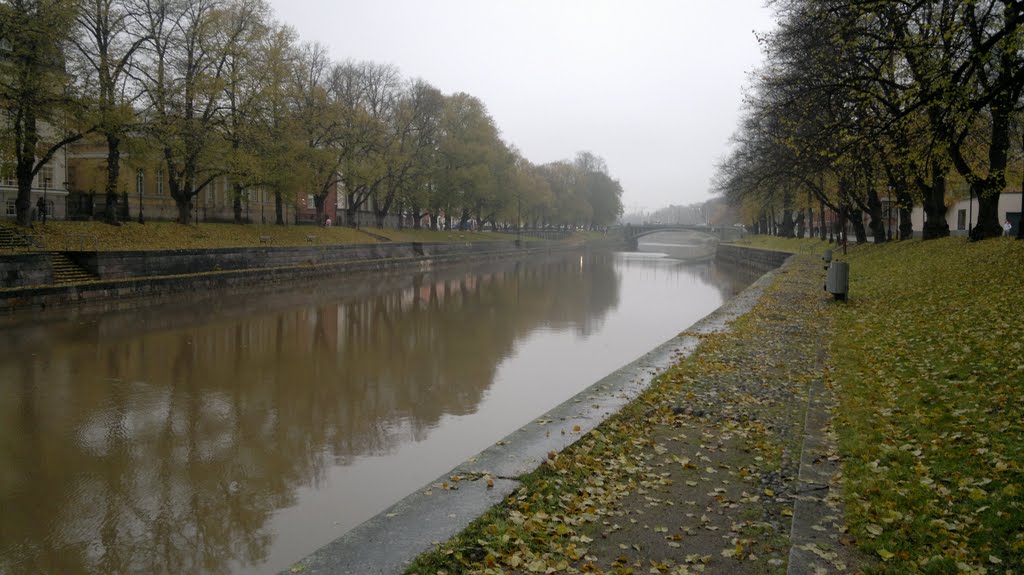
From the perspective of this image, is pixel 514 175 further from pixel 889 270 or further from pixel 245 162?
Answer: pixel 889 270

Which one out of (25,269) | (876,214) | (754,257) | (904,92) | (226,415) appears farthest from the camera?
(754,257)

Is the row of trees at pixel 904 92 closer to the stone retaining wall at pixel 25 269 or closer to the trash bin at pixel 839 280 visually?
the trash bin at pixel 839 280

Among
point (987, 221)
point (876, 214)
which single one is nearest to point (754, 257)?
point (876, 214)

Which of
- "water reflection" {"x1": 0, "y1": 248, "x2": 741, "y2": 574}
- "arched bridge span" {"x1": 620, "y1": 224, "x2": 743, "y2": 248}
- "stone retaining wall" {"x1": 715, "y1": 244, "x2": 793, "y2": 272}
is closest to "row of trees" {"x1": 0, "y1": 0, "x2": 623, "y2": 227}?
"water reflection" {"x1": 0, "y1": 248, "x2": 741, "y2": 574}

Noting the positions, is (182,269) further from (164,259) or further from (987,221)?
(987,221)

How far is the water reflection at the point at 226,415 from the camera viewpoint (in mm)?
6418

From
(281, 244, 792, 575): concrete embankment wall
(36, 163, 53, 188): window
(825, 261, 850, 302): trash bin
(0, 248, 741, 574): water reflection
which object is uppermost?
(36, 163, 53, 188): window

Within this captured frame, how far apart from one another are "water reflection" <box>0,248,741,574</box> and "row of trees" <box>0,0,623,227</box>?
8.70 meters

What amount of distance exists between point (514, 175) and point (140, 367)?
5567 centimetres

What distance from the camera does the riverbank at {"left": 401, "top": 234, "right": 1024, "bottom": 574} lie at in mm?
4422

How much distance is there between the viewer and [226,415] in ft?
34.1

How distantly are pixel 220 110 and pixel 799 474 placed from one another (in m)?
32.8

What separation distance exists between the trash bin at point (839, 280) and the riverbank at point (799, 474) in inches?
246

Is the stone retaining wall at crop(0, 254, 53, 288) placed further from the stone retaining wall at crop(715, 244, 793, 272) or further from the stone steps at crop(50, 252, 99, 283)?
the stone retaining wall at crop(715, 244, 793, 272)
